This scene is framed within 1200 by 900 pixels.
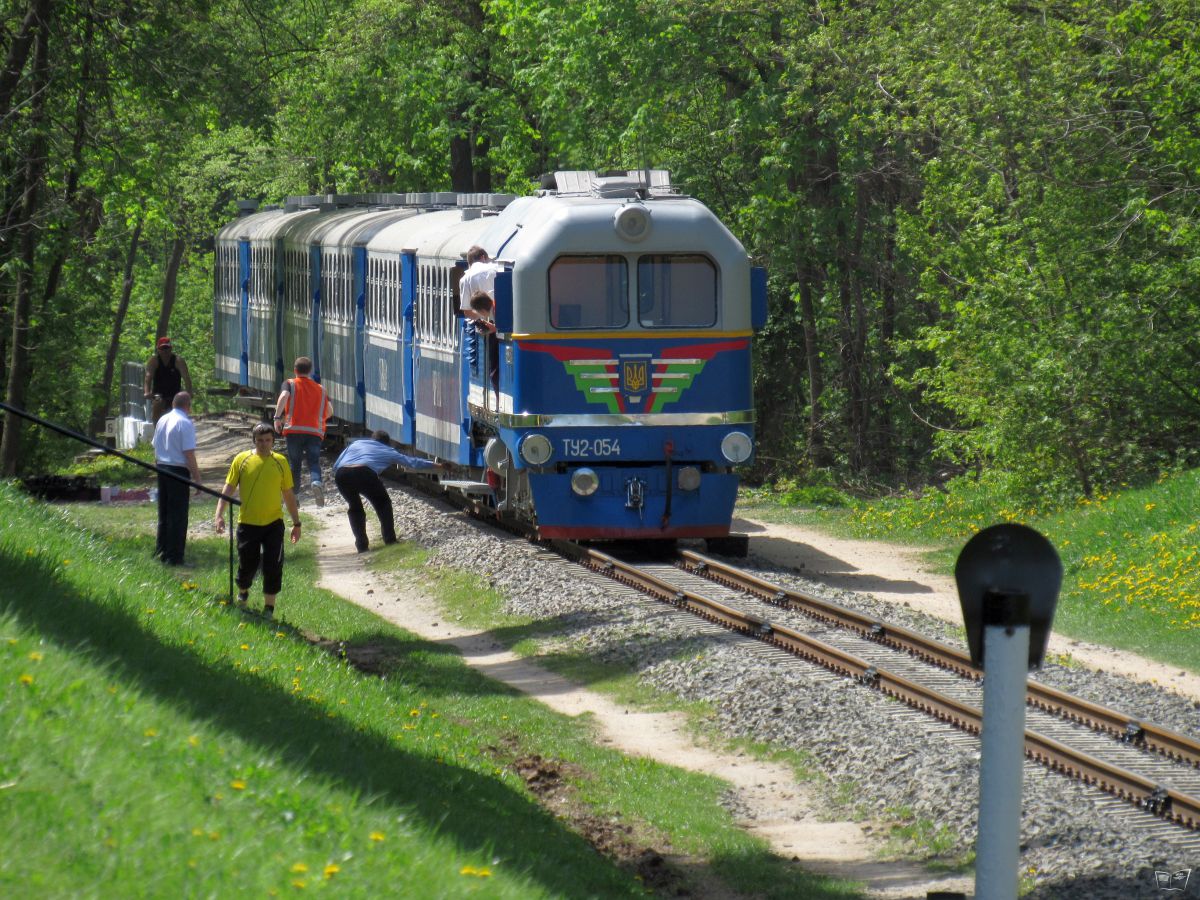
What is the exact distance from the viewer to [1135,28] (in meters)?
19.1

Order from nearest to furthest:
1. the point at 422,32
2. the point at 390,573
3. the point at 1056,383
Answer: the point at 390,573 → the point at 1056,383 → the point at 422,32

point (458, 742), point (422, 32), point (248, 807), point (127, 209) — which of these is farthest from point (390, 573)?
point (127, 209)

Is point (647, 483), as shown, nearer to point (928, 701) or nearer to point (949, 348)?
point (928, 701)

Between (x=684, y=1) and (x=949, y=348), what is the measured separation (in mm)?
Result: 7280

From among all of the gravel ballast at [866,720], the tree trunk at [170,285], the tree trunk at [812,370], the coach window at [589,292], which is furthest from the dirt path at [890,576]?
the tree trunk at [170,285]

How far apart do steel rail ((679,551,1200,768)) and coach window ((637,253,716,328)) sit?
7.41 feet

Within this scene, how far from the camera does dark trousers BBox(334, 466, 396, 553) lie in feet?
62.5

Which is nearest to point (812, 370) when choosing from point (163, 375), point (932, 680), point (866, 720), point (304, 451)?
point (163, 375)

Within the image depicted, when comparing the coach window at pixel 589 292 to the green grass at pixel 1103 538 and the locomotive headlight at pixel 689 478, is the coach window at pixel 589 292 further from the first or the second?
the green grass at pixel 1103 538

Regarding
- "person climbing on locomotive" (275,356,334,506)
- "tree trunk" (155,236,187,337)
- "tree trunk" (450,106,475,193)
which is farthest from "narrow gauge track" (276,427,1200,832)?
"tree trunk" (155,236,187,337)

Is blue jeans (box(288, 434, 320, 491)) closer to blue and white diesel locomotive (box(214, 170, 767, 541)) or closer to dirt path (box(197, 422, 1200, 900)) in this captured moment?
dirt path (box(197, 422, 1200, 900))

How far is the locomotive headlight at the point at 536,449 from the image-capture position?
16.6m

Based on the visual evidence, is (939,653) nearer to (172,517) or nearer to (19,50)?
(172,517)

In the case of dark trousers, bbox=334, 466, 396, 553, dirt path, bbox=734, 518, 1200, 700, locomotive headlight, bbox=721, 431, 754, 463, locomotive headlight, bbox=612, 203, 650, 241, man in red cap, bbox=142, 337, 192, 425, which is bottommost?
dirt path, bbox=734, 518, 1200, 700
